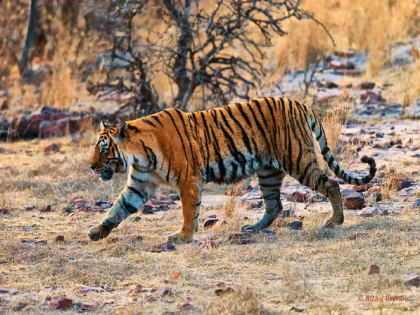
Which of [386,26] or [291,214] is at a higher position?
[386,26]

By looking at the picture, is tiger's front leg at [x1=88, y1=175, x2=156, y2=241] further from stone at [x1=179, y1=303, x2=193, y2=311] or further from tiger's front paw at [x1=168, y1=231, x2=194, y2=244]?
stone at [x1=179, y1=303, x2=193, y2=311]

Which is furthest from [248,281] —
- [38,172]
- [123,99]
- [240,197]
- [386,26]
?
[386,26]

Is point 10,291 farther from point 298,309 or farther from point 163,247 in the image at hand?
point 298,309

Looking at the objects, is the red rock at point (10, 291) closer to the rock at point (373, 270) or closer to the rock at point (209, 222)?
→ the rock at point (209, 222)

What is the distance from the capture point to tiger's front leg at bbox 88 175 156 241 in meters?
5.19

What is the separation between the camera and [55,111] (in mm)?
11672

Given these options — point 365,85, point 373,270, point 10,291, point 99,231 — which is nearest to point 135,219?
point 99,231

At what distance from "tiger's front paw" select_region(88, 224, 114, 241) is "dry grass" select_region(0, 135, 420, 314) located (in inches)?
2.4

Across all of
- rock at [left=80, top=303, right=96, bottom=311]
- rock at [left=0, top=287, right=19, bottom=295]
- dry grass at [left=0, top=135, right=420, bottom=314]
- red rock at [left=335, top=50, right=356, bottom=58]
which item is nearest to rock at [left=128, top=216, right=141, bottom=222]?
dry grass at [left=0, top=135, right=420, bottom=314]

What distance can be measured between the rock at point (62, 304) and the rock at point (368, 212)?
9.93 feet

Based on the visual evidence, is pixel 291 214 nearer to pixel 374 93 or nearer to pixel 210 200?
pixel 210 200

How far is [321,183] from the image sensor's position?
526cm

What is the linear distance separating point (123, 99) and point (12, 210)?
578cm

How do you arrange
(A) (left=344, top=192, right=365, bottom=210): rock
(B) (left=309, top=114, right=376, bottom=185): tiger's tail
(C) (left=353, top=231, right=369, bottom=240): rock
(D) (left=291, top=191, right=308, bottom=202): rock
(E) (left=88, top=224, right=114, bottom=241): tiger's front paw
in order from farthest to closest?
(D) (left=291, top=191, right=308, bottom=202): rock → (A) (left=344, top=192, right=365, bottom=210): rock → (B) (left=309, top=114, right=376, bottom=185): tiger's tail → (E) (left=88, top=224, right=114, bottom=241): tiger's front paw → (C) (left=353, top=231, right=369, bottom=240): rock
